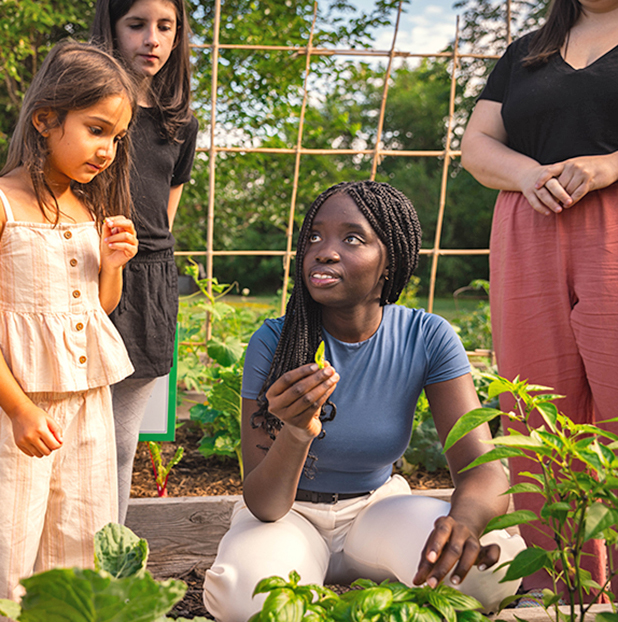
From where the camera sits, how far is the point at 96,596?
18.2 inches

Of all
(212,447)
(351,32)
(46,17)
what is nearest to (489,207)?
(351,32)

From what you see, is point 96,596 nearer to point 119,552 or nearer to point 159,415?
point 119,552

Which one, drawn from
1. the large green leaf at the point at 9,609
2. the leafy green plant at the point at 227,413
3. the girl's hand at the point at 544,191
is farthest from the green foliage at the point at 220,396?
the large green leaf at the point at 9,609

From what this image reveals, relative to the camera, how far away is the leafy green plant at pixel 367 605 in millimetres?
679

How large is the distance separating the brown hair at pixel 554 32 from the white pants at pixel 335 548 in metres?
1.16

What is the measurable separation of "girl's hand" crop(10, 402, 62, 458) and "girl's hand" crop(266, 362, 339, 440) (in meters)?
0.51

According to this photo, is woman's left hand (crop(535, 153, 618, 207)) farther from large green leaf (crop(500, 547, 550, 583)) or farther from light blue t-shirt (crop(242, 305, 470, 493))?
large green leaf (crop(500, 547, 550, 583))

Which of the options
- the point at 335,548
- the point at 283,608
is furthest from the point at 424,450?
the point at 283,608

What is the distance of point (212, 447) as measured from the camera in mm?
2393

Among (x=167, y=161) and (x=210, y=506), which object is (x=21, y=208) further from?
(x=210, y=506)

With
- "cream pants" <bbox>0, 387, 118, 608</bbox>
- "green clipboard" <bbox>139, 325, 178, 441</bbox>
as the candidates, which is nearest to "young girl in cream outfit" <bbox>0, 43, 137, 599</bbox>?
"cream pants" <bbox>0, 387, 118, 608</bbox>

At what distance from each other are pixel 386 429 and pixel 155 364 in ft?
2.43

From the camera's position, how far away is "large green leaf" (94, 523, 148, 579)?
2.12 ft

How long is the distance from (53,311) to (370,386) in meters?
0.73
